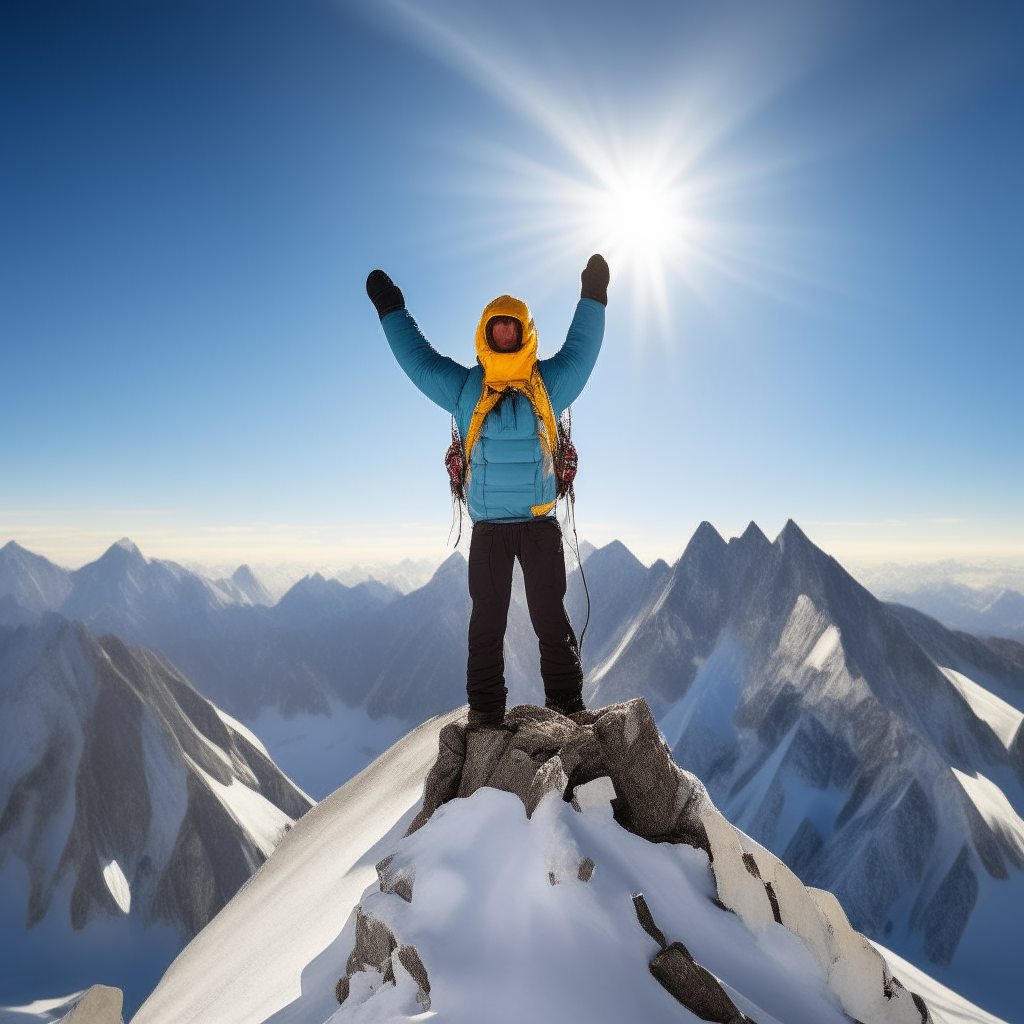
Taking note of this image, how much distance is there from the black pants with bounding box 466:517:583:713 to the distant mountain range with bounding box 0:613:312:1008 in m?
61.0

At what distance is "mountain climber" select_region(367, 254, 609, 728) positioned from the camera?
6.36 metres

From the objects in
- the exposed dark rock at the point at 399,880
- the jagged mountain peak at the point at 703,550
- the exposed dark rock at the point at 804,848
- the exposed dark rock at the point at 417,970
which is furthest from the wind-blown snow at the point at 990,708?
the exposed dark rock at the point at 417,970

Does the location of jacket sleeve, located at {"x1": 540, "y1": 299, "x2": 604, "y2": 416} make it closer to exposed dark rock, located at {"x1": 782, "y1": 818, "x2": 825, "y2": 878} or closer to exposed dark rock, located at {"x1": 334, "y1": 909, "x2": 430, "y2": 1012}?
exposed dark rock, located at {"x1": 334, "y1": 909, "x2": 430, "y2": 1012}

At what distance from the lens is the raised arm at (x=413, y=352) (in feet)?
21.6

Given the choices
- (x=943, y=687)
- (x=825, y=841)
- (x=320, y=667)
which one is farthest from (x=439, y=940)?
(x=320, y=667)

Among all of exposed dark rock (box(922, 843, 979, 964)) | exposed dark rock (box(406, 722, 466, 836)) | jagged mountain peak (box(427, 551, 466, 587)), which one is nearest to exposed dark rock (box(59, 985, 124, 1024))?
exposed dark rock (box(406, 722, 466, 836))

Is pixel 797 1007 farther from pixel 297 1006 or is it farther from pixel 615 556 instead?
pixel 615 556

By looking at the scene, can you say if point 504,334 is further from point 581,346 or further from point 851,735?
point 851,735

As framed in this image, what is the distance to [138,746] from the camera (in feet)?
210

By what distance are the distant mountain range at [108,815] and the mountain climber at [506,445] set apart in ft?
201

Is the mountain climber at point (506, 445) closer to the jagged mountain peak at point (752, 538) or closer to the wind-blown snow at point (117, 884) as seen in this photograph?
the wind-blown snow at point (117, 884)

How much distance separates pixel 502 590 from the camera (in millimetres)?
6660

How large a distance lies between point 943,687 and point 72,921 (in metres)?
83.6

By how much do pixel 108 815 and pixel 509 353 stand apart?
71.5m
